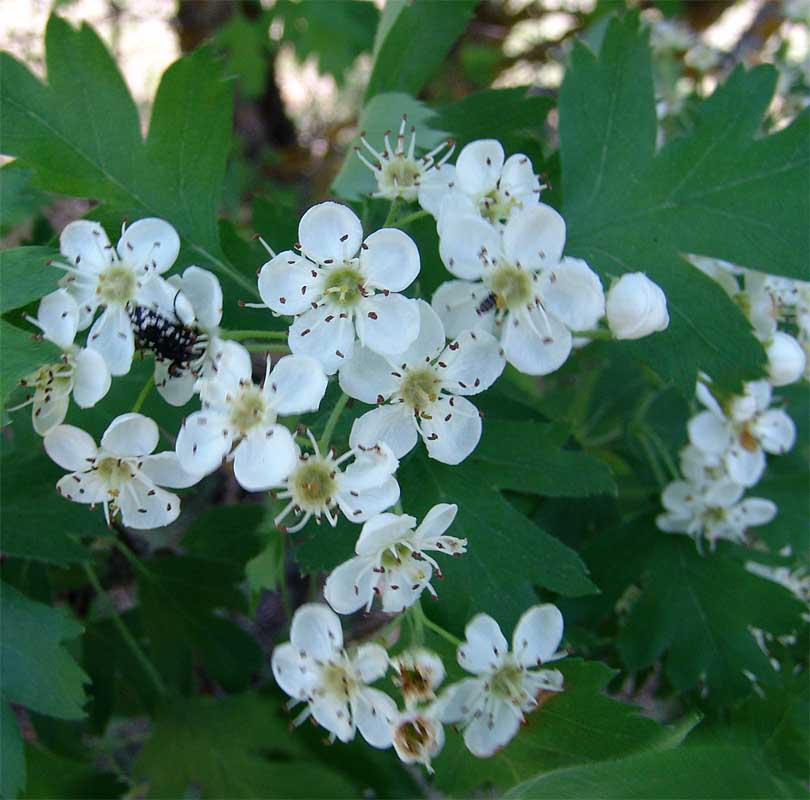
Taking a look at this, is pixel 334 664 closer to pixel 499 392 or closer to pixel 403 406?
pixel 403 406

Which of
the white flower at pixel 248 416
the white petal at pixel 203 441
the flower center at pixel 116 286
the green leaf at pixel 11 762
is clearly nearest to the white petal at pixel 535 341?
the white flower at pixel 248 416

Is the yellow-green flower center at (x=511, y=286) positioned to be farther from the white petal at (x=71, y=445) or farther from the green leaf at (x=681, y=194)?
the white petal at (x=71, y=445)

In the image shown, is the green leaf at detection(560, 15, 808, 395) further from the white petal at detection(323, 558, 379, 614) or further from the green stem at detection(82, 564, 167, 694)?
the green stem at detection(82, 564, 167, 694)

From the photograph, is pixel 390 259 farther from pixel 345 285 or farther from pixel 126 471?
pixel 126 471

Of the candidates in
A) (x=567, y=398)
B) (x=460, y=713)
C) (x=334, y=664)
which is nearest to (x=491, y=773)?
(x=460, y=713)

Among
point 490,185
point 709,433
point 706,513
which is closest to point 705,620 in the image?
point 706,513

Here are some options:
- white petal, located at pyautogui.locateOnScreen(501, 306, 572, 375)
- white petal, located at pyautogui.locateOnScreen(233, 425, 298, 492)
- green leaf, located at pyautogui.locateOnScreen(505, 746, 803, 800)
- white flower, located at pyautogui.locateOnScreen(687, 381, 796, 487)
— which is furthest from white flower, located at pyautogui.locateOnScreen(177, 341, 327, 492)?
white flower, located at pyautogui.locateOnScreen(687, 381, 796, 487)
